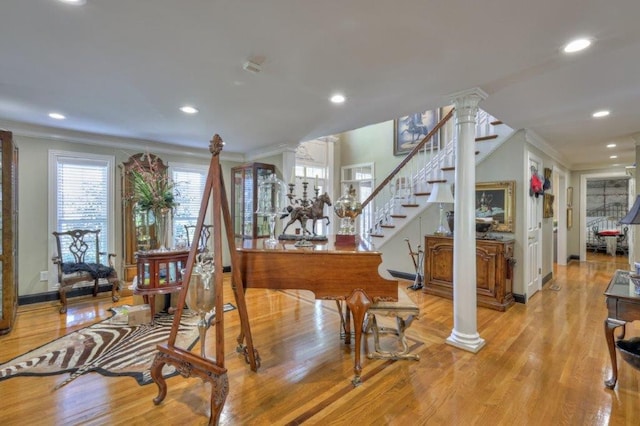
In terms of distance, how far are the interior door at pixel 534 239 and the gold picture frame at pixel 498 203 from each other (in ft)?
0.78

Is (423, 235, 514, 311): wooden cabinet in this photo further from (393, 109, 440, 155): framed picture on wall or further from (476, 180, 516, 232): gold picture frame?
(393, 109, 440, 155): framed picture on wall

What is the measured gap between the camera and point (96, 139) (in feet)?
14.8

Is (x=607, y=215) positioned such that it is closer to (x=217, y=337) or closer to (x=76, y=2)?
(x=217, y=337)

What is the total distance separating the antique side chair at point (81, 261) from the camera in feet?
12.9

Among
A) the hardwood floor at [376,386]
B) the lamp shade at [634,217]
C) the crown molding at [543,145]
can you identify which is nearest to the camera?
the hardwood floor at [376,386]

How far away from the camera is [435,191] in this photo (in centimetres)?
433

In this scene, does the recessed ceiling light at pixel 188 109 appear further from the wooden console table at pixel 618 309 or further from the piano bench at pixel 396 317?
the wooden console table at pixel 618 309

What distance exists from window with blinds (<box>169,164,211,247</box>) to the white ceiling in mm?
1733

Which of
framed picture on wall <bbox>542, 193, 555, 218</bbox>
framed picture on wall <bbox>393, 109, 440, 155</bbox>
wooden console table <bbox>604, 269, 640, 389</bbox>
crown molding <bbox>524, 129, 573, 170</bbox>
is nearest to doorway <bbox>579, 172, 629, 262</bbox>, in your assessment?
crown molding <bbox>524, 129, 573, 170</bbox>

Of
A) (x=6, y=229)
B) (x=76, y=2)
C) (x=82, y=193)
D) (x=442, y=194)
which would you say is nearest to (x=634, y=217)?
(x=442, y=194)

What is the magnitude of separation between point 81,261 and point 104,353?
2.25 m

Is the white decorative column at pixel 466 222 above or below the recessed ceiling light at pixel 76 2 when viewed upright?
below

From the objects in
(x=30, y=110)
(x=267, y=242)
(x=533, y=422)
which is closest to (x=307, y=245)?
(x=267, y=242)

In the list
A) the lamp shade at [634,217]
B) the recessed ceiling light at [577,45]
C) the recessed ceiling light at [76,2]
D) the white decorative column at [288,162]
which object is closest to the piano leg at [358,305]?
the lamp shade at [634,217]
